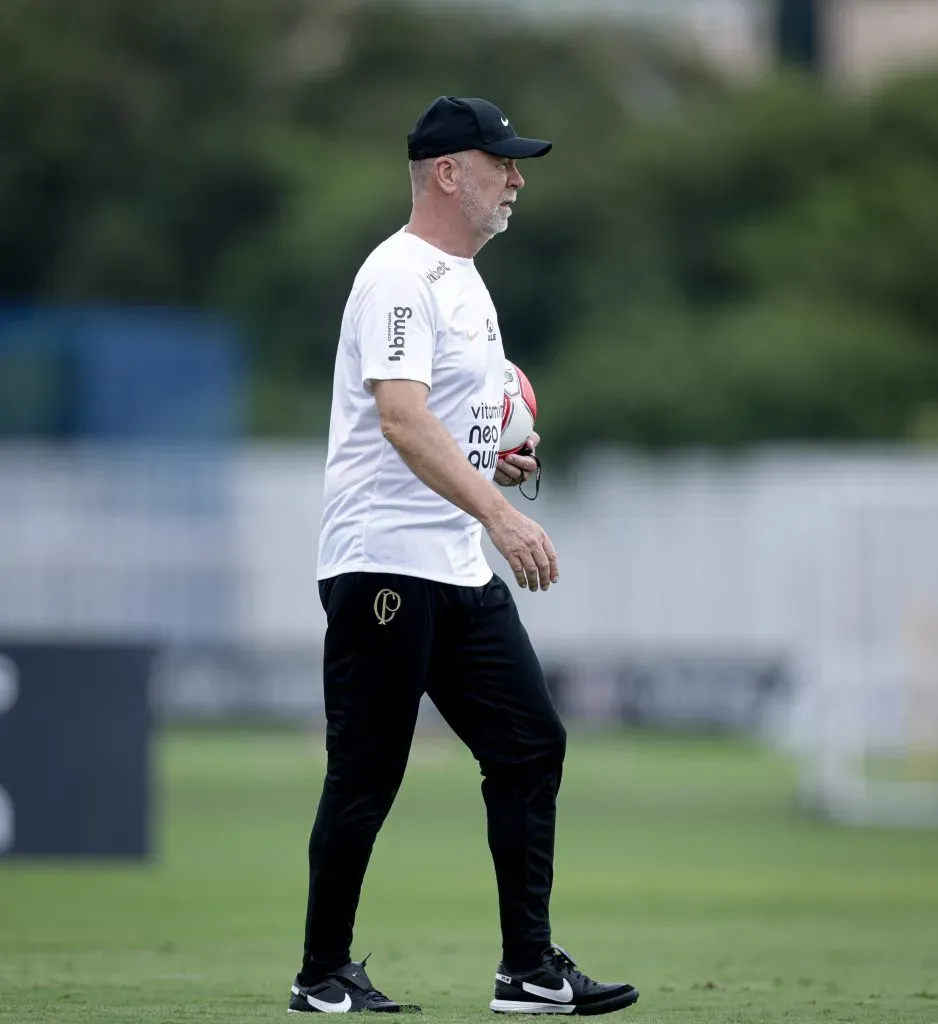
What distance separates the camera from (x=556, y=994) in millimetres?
5617

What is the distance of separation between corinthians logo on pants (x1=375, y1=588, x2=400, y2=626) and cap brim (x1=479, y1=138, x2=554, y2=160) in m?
1.10

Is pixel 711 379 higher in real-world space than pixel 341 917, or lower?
higher

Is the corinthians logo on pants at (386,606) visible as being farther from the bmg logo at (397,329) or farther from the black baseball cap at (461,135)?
the black baseball cap at (461,135)

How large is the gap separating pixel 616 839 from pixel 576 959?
5.14 meters

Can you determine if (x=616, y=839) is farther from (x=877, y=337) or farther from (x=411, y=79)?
(x=411, y=79)

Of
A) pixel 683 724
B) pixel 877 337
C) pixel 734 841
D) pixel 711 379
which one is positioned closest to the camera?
pixel 734 841

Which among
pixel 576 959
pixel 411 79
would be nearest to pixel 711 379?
pixel 411 79

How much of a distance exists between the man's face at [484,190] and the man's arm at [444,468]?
51 centimetres

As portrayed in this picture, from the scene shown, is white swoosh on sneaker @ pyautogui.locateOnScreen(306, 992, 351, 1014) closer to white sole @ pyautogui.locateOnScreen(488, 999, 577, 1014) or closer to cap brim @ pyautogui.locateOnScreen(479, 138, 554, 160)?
white sole @ pyautogui.locateOnScreen(488, 999, 577, 1014)

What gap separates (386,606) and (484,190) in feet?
3.43

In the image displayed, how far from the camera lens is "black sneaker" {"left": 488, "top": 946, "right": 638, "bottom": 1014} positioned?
5.62 meters

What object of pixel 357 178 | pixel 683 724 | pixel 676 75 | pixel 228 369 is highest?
pixel 676 75

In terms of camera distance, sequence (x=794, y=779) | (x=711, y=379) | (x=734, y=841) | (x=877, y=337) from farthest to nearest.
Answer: (x=877, y=337) → (x=711, y=379) → (x=794, y=779) → (x=734, y=841)

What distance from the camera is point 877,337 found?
34000 millimetres
